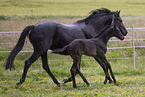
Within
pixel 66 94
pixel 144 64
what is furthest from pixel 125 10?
pixel 66 94

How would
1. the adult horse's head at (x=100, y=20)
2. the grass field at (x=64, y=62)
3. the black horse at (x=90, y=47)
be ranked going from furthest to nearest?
the adult horse's head at (x=100, y=20) < the black horse at (x=90, y=47) < the grass field at (x=64, y=62)

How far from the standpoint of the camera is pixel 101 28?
835 cm

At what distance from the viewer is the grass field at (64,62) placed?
7.00 metres

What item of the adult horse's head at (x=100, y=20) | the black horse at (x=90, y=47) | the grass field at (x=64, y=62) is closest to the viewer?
the grass field at (x=64, y=62)

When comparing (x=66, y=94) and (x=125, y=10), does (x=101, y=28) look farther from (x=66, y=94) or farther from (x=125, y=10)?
(x=125, y=10)

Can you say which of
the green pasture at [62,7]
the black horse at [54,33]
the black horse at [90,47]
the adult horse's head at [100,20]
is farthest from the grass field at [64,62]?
the adult horse's head at [100,20]

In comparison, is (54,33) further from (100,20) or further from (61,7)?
(61,7)

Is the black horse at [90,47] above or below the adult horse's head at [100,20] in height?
below

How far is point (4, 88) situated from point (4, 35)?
25.7 feet

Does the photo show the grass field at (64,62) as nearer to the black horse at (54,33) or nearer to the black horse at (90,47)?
the black horse at (90,47)

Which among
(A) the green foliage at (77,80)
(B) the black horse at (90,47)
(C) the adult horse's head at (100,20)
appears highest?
(C) the adult horse's head at (100,20)

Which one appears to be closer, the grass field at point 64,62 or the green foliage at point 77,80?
the green foliage at point 77,80

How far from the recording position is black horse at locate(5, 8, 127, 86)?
24.4ft

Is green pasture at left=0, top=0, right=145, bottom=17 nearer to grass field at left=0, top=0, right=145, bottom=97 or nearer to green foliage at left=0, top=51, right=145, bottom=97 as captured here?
grass field at left=0, top=0, right=145, bottom=97
